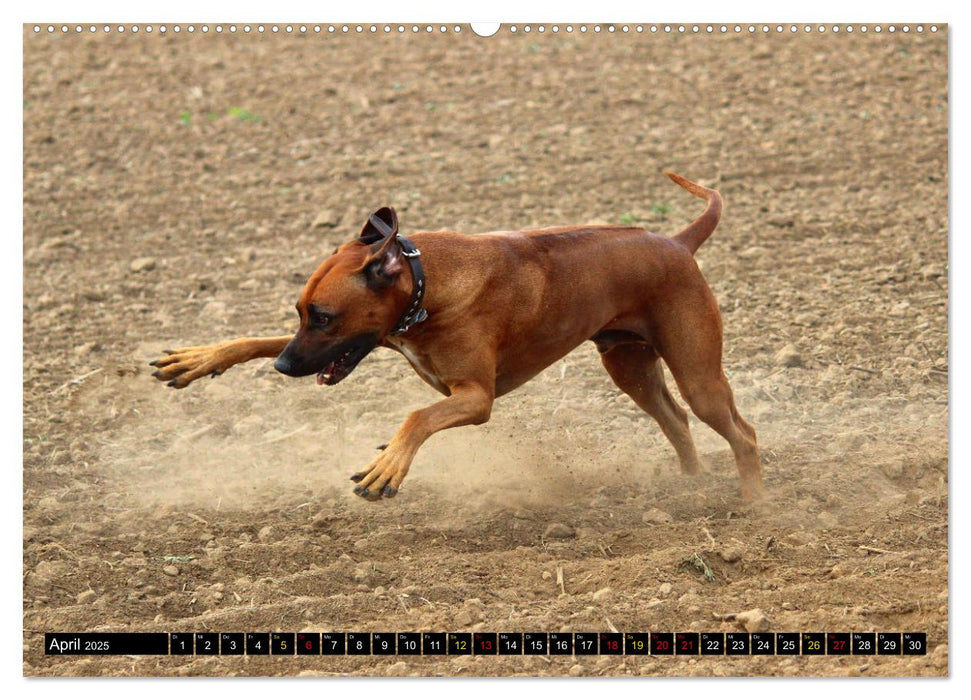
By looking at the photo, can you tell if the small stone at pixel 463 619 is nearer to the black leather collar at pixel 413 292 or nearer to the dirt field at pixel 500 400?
the dirt field at pixel 500 400

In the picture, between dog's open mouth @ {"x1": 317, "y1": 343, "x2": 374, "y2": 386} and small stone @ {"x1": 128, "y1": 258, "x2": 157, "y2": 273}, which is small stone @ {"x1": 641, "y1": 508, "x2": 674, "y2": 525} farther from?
small stone @ {"x1": 128, "y1": 258, "x2": 157, "y2": 273}

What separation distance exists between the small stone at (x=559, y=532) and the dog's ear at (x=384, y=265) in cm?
174

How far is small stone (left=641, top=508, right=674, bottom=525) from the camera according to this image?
6.64 meters

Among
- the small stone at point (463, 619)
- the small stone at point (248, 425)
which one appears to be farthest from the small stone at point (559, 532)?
the small stone at point (248, 425)

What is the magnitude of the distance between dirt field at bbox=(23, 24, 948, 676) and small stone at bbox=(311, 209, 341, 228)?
0.23 feet

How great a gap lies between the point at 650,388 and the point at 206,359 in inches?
94.6

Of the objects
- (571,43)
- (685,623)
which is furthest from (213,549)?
(571,43)

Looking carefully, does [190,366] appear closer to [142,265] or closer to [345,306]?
[345,306]

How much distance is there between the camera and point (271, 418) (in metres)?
7.92

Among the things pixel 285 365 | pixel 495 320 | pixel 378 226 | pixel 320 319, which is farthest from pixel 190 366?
pixel 495 320

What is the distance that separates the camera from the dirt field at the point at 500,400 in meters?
5.83

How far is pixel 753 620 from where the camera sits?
542 centimetres

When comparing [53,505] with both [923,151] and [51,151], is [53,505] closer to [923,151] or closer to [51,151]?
[51,151]

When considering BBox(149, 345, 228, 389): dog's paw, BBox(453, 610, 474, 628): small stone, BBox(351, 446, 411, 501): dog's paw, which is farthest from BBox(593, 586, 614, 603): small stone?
BBox(149, 345, 228, 389): dog's paw
